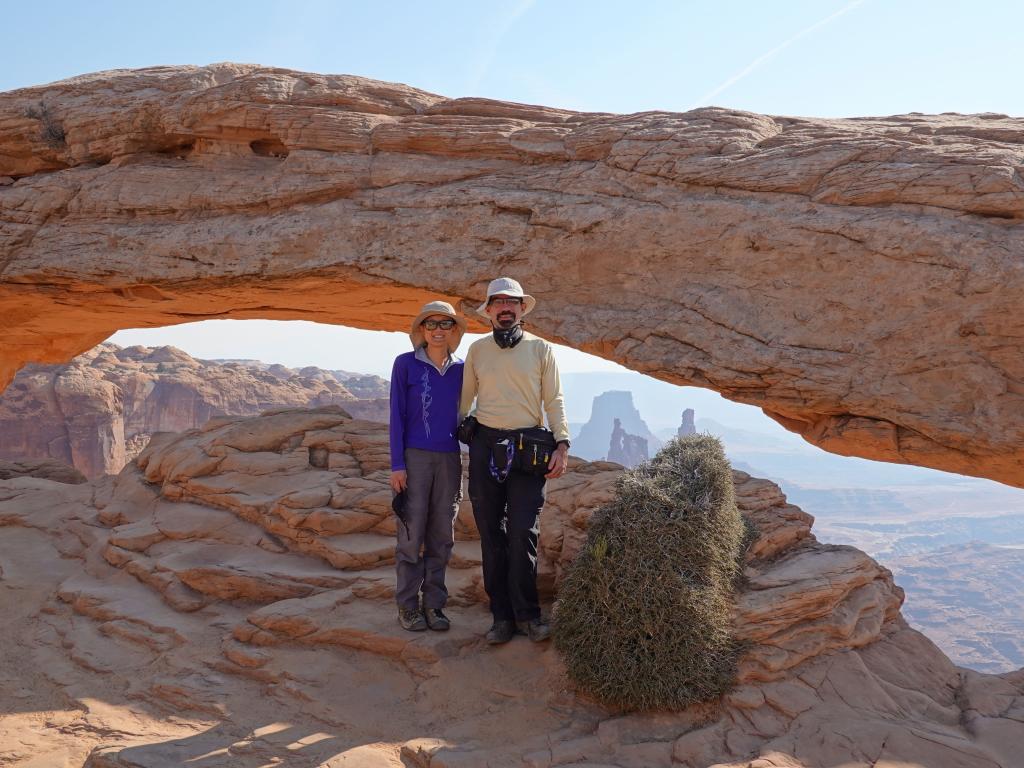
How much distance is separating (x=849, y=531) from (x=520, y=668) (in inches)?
5574

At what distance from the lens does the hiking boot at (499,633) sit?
21.9ft

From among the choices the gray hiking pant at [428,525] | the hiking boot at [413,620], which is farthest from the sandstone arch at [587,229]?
the hiking boot at [413,620]

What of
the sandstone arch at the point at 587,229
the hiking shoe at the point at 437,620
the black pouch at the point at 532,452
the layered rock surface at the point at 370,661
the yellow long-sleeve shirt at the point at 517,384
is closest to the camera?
the layered rock surface at the point at 370,661

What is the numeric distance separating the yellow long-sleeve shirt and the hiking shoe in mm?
1953

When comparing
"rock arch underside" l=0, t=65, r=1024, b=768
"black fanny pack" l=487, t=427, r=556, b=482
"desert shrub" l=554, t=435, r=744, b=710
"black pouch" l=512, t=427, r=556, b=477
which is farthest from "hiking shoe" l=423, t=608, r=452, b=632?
"black pouch" l=512, t=427, r=556, b=477

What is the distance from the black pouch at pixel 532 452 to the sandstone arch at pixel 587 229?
3107 mm

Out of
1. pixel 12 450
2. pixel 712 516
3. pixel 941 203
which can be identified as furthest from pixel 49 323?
pixel 12 450

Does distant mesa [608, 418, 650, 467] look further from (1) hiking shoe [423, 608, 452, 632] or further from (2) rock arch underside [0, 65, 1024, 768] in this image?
(1) hiking shoe [423, 608, 452, 632]

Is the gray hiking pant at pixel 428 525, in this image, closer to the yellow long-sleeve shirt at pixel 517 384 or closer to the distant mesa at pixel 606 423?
the yellow long-sleeve shirt at pixel 517 384

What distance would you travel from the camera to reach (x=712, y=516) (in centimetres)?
659

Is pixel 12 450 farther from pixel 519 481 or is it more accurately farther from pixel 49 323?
pixel 519 481

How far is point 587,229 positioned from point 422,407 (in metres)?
3.91

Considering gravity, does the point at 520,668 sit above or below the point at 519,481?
below

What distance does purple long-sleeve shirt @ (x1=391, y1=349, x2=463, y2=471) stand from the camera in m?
6.66
